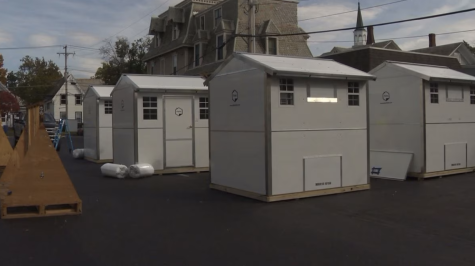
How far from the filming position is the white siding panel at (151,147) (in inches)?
538

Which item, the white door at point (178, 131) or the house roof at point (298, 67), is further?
the white door at point (178, 131)

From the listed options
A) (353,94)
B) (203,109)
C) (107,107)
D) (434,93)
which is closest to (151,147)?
(203,109)

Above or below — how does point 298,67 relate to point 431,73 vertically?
below

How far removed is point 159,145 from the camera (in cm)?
1389

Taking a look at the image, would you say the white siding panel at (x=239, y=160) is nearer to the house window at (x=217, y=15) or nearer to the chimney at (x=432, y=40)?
the house window at (x=217, y=15)

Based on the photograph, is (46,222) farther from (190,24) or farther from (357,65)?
(190,24)

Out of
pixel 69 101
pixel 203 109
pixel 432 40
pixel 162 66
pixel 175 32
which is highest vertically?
pixel 432 40

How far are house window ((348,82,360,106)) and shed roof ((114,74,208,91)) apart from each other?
17.2 ft

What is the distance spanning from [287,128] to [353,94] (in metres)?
2.08

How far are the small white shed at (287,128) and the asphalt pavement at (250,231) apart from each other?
422 mm

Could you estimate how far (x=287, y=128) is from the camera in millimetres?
9133

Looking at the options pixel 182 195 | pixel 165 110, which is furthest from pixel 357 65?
pixel 182 195

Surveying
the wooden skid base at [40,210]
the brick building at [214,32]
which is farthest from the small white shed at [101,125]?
the brick building at [214,32]

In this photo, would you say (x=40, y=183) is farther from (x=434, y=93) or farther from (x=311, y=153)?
(x=434, y=93)
